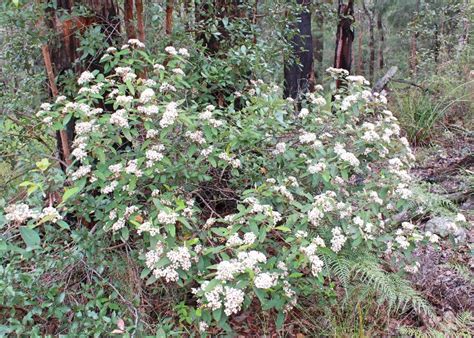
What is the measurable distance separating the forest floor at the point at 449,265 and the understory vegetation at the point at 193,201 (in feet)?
0.06

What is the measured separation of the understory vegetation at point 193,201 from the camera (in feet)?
6.74

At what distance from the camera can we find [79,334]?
2.06 metres

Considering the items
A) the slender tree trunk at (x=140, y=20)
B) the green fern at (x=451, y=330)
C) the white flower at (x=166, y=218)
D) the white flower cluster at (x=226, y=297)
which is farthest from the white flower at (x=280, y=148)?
the slender tree trunk at (x=140, y=20)

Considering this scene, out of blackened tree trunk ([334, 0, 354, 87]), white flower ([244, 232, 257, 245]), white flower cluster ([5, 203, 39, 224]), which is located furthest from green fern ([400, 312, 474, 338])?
blackened tree trunk ([334, 0, 354, 87])

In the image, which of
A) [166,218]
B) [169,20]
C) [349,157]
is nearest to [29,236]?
[166,218]

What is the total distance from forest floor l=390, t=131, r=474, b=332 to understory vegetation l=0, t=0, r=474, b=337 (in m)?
0.02

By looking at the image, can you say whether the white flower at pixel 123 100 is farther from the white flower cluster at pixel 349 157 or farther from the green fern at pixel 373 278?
the green fern at pixel 373 278

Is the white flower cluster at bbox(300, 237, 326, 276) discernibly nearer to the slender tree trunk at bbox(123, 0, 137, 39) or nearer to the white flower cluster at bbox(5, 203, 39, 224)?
the white flower cluster at bbox(5, 203, 39, 224)

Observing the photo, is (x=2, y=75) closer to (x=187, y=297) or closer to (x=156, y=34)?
(x=156, y=34)

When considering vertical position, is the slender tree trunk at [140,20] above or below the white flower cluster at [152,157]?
above

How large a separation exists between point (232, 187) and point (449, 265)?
1782 mm

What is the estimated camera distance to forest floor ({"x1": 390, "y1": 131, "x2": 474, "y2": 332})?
2672mm

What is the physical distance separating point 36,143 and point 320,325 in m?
2.40

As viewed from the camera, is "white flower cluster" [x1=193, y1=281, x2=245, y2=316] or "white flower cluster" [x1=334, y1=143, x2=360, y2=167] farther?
"white flower cluster" [x1=334, y1=143, x2=360, y2=167]
